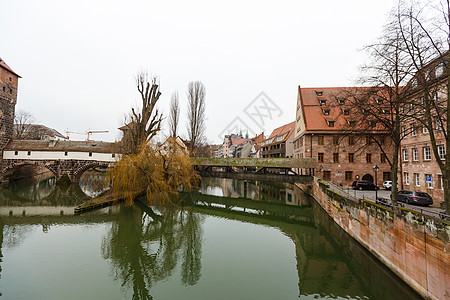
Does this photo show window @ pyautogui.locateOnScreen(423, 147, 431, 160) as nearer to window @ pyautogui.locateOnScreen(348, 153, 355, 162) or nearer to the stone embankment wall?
window @ pyautogui.locateOnScreen(348, 153, 355, 162)

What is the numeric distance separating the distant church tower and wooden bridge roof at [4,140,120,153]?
120cm

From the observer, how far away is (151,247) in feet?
31.5

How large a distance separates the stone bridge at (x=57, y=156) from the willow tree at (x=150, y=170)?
11.5 metres

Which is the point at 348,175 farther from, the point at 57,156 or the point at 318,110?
the point at 57,156

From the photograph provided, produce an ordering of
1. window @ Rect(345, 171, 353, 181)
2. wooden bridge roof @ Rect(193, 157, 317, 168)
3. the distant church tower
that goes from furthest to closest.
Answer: the distant church tower < window @ Rect(345, 171, 353, 181) < wooden bridge roof @ Rect(193, 157, 317, 168)

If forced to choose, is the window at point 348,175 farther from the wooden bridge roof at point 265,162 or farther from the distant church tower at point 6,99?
the distant church tower at point 6,99

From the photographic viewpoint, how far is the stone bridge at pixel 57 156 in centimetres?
2564

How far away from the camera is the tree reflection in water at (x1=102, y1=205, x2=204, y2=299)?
719 centimetres

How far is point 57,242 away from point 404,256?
43.6 ft

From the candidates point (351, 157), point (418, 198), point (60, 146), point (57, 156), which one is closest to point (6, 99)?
point (60, 146)

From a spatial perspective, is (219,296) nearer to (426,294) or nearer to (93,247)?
(426,294)

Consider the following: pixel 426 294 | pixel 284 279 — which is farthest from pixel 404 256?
pixel 284 279

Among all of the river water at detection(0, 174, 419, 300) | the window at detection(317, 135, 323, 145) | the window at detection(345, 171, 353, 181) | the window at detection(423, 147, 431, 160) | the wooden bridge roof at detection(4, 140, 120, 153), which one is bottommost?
the river water at detection(0, 174, 419, 300)

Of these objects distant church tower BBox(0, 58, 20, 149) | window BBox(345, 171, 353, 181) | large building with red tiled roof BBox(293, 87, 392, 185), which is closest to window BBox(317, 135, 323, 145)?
large building with red tiled roof BBox(293, 87, 392, 185)
